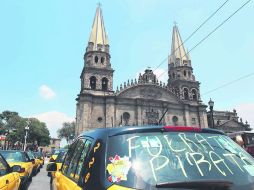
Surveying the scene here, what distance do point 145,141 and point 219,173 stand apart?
0.70 m

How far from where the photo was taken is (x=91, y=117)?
4175 cm

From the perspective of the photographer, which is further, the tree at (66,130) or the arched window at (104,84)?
the tree at (66,130)

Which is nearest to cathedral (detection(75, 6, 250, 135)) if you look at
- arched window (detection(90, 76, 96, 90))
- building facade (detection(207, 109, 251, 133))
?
arched window (detection(90, 76, 96, 90))

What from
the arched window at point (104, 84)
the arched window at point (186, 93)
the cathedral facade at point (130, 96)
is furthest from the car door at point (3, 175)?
the arched window at point (186, 93)

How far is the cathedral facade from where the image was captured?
1667 inches

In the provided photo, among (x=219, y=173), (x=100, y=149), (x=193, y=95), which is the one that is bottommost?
(x=219, y=173)

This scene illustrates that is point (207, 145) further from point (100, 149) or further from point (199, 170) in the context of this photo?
point (100, 149)

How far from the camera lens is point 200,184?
6.17 ft

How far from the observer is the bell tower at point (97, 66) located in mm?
43719

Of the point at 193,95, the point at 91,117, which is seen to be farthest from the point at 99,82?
the point at 193,95

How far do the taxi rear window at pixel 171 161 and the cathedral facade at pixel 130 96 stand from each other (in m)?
37.7

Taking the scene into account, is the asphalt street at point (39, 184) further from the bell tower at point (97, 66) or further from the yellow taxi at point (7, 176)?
the bell tower at point (97, 66)

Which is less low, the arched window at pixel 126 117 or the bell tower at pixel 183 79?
the bell tower at pixel 183 79

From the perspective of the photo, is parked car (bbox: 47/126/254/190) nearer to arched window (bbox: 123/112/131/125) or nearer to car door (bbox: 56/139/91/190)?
car door (bbox: 56/139/91/190)
